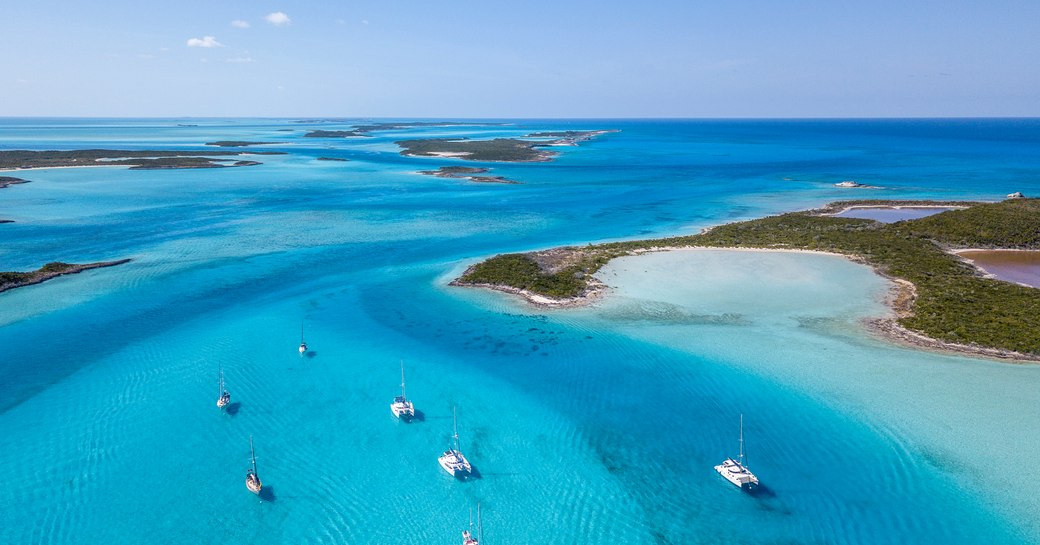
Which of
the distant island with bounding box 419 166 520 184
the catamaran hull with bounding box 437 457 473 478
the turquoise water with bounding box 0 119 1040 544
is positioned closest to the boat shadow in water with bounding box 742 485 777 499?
the turquoise water with bounding box 0 119 1040 544

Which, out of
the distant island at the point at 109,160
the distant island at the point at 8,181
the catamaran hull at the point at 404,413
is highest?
the distant island at the point at 109,160

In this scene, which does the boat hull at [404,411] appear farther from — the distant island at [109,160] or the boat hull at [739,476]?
the distant island at [109,160]

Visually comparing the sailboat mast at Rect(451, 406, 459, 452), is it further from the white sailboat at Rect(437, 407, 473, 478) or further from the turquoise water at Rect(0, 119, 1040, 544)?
the white sailboat at Rect(437, 407, 473, 478)

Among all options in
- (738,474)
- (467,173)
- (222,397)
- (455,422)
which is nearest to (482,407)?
(455,422)

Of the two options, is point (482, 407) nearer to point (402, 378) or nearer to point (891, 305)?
point (402, 378)

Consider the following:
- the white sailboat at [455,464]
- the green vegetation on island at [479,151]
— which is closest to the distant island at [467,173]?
the green vegetation on island at [479,151]

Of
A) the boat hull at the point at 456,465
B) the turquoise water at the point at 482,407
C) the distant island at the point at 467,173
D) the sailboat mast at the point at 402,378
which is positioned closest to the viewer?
the turquoise water at the point at 482,407
